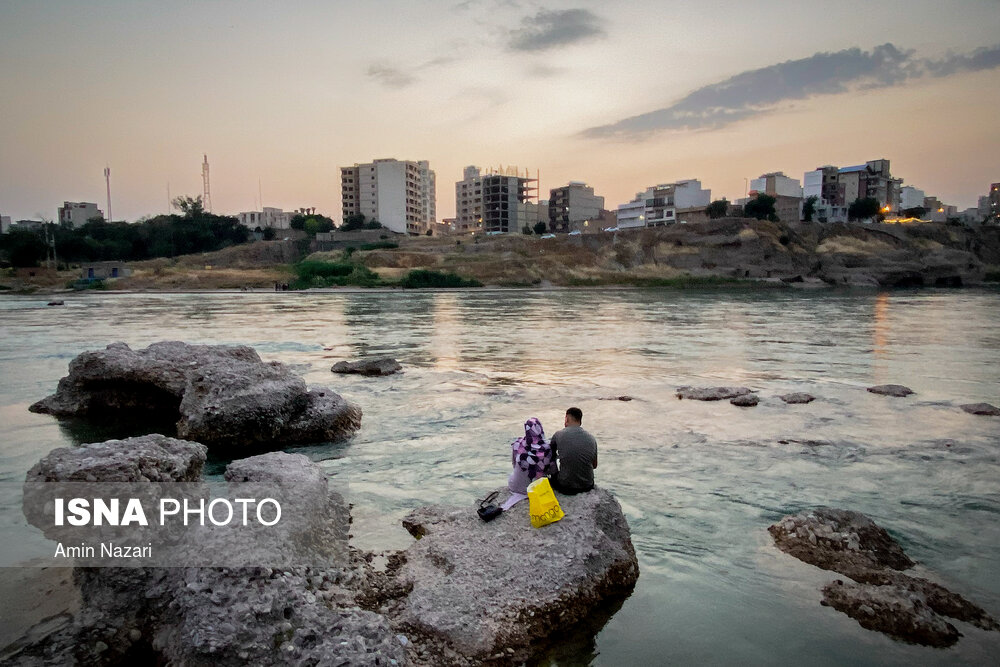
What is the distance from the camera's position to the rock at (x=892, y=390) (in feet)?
60.0

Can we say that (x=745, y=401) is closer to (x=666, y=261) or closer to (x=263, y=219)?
(x=666, y=261)

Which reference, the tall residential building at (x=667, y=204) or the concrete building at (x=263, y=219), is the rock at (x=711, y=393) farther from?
the concrete building at (x=263, y=219)

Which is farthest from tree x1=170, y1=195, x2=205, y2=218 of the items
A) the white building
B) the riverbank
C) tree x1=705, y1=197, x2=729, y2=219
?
the white building

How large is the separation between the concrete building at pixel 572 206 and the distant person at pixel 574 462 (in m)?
160

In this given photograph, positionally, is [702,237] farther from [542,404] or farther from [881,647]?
[881,647]

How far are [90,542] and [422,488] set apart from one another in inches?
198

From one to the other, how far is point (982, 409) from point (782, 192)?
140763 millimetres

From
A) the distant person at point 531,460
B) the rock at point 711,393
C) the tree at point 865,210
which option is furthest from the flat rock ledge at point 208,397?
the tree at point 865,210

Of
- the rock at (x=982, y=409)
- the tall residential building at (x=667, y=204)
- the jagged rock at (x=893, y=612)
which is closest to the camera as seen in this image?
the jagged rock at (x=893, y=612)

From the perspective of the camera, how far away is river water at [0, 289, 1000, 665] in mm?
6840

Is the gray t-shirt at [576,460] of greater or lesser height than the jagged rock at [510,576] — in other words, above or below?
above

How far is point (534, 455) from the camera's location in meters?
8.27

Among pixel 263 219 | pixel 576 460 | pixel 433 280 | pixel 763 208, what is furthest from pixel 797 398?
pixel 263 219

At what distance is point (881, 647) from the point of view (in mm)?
6316
